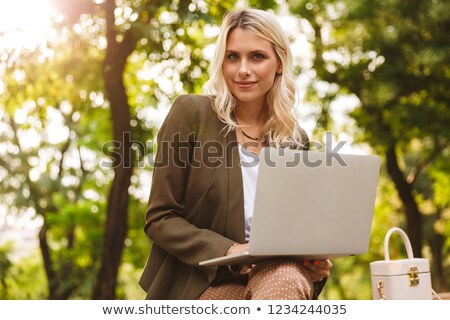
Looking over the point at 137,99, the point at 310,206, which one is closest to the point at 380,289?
the point at 310,206

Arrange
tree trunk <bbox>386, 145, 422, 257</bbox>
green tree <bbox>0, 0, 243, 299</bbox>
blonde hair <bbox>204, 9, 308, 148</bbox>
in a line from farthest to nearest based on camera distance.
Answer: tree trunk <bbox>386, 145, 422, 257</bbox>
green tree <bbox>0, 0, 243, 299</bbox>
blonde hair <bbox>204, 9, 308, 148</bbox>

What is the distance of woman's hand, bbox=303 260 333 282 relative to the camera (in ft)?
7.65

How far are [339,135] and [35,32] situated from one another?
824cm

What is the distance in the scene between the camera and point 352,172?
7.43 ft

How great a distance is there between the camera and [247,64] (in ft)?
9.12

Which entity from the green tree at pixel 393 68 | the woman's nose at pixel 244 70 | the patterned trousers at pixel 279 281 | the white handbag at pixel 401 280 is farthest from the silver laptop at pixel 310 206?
the green tree at pixel 393 68

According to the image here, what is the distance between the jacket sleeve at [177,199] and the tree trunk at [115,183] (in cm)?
536

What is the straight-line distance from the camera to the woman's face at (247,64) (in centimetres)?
276

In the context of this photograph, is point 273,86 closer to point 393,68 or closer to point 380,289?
point 380,289

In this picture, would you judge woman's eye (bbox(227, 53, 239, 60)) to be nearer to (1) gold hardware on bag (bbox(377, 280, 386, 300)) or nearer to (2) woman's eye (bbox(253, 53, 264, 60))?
(2) woman's eye (bbox(253, 53, 264, 60))

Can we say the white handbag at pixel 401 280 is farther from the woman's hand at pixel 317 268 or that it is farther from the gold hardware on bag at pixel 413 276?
the woman's hand at pixel 317 268

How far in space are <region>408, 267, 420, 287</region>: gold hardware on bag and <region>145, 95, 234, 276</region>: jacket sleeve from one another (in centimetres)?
75

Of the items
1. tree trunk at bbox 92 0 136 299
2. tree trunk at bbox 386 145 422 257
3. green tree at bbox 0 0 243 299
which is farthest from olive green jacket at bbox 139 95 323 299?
tree trunk at bbox 386 145 422 257

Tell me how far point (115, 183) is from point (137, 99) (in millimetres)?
4126
